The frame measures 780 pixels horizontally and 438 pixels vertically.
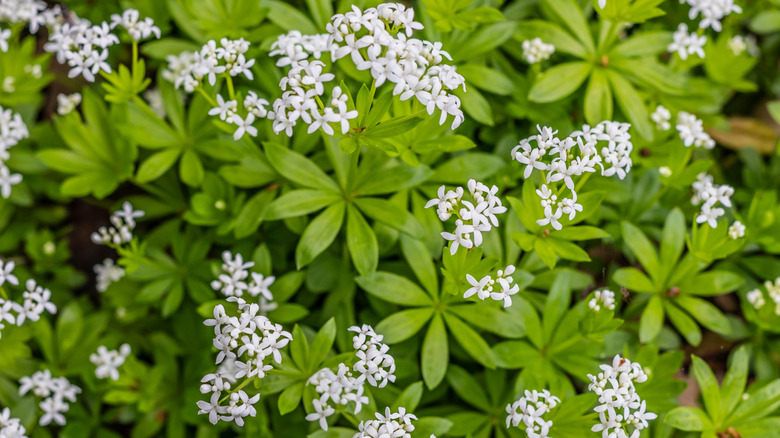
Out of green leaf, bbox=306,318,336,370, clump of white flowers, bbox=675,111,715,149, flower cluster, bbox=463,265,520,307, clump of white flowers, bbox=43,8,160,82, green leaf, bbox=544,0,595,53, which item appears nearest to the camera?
flower cluster, bbox=463,265,520,307

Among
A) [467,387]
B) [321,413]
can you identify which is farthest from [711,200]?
[321,413]

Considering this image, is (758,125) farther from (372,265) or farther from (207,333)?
(207,333)

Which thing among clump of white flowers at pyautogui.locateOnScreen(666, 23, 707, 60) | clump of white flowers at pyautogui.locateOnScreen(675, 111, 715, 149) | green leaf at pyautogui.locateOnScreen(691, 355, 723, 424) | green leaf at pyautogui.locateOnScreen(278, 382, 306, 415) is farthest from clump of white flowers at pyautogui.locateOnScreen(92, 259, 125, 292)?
clump of white flowers at pyautogui.locateOnScreen(666, 23, 707, 60)

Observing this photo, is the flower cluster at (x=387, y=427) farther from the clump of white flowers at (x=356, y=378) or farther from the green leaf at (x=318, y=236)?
the green leaf at (x=318, y=236)

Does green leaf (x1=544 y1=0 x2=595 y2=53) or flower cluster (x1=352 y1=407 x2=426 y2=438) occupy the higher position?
green leaf (x1=544 y1=0 x2=595 y2=53)

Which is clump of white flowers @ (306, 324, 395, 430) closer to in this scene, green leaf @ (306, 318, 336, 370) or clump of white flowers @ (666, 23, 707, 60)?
green leaf @ (306, 318, 336, 370)

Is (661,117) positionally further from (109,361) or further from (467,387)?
(109,361)
